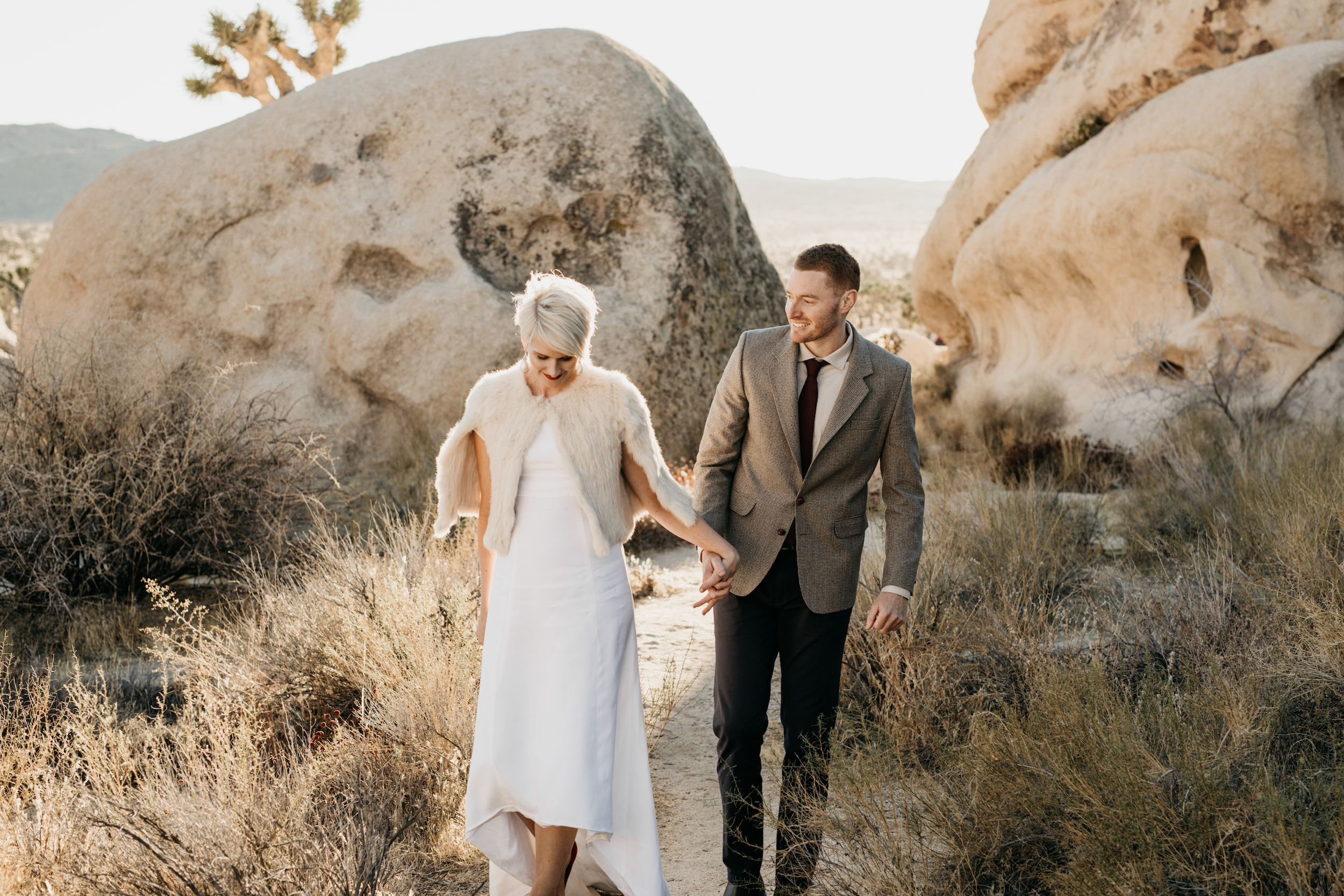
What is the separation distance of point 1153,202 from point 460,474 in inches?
353

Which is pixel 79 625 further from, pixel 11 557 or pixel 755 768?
pixel 755 768

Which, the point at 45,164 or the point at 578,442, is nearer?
the point at 578,442

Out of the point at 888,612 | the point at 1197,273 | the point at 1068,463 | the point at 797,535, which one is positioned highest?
the point at 1197,273

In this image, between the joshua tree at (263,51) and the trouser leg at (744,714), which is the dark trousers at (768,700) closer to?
the trouser leg at (744,714)

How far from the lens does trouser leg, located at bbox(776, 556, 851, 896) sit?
276cm

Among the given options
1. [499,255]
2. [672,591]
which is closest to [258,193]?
[499,255]

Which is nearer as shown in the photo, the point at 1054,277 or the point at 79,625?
Answer: the point at 79,625

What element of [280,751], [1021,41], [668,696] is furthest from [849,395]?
[1021,41]

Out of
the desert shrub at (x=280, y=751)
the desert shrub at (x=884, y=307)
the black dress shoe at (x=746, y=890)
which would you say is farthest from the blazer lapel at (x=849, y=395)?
the desert shrub at (x=884, y=307)

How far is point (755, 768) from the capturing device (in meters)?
2.86

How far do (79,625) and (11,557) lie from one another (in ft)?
1.62

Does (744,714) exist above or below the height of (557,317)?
below

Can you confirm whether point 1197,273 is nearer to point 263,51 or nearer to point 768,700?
point 768,700

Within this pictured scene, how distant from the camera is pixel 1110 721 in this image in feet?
8.44
